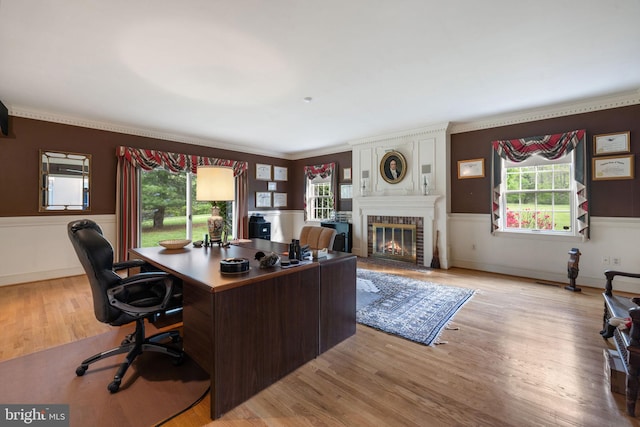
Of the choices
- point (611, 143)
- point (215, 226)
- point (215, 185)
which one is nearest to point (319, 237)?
point (215, 226)

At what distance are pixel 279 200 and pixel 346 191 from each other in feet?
6.11

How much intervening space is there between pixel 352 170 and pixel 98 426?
17.7ft

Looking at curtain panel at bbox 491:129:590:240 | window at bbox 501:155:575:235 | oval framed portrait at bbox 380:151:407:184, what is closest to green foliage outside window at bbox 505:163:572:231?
window at bbox 501:155:575:235

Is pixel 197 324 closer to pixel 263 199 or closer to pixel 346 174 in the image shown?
pixel 346 174

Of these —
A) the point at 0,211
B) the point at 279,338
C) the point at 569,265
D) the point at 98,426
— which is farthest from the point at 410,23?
the point at 0,211

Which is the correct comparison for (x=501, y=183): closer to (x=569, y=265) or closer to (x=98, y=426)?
(x=569, y=265)

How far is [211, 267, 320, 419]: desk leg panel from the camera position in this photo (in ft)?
4.85

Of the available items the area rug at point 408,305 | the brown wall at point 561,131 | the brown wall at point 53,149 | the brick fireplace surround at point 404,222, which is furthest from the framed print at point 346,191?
the brown wall at point 53,149

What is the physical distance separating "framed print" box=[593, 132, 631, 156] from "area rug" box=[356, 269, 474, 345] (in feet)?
8.38

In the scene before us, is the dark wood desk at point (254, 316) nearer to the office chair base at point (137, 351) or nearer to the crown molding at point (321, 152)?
the office chair base at point (137, 351)

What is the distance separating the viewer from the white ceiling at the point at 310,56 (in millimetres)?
1949

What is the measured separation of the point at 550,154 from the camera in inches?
154

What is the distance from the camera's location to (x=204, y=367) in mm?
1778

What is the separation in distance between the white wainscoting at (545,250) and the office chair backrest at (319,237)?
2.95 meters
